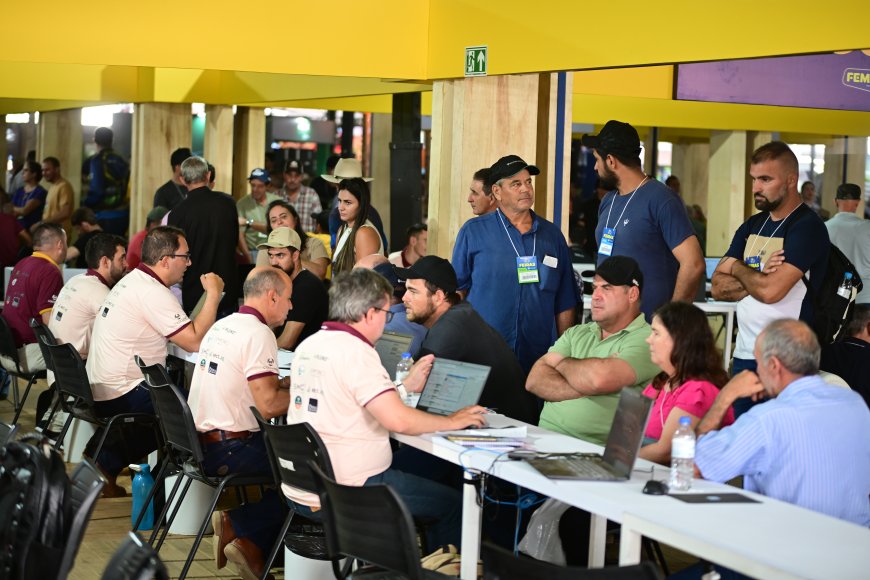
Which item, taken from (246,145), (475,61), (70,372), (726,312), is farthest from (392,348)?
(246,145)

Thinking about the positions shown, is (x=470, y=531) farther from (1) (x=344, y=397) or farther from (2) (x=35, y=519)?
(2) (x=35, y=519)

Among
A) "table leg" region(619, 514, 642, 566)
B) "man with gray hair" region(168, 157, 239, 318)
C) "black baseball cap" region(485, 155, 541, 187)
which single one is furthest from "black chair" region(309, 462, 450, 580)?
"man with gray hair" region(168, 157, 239, 318)

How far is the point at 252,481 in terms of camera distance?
460 centimetres

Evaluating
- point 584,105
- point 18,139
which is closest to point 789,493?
point 584,105

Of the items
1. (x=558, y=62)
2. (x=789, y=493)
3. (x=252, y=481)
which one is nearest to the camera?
(x=789, y=493)

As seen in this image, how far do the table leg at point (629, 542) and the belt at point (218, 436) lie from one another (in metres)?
2.13

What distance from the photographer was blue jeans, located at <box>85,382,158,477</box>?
5895 millimetres

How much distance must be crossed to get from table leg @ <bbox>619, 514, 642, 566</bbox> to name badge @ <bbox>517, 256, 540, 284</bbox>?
2.40 metres

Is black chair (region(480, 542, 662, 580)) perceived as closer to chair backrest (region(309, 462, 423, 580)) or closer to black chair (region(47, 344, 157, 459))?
chair backrest (region(309, 462, 423, 580))

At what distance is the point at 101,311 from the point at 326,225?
5296 millimetres

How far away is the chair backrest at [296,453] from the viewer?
3.72 metres

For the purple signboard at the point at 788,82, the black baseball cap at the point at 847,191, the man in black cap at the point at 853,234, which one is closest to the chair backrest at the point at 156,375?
the purple signboard at the point at 788,82

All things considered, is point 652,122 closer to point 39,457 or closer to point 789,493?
point 789,493

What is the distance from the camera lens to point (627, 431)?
3416mm
